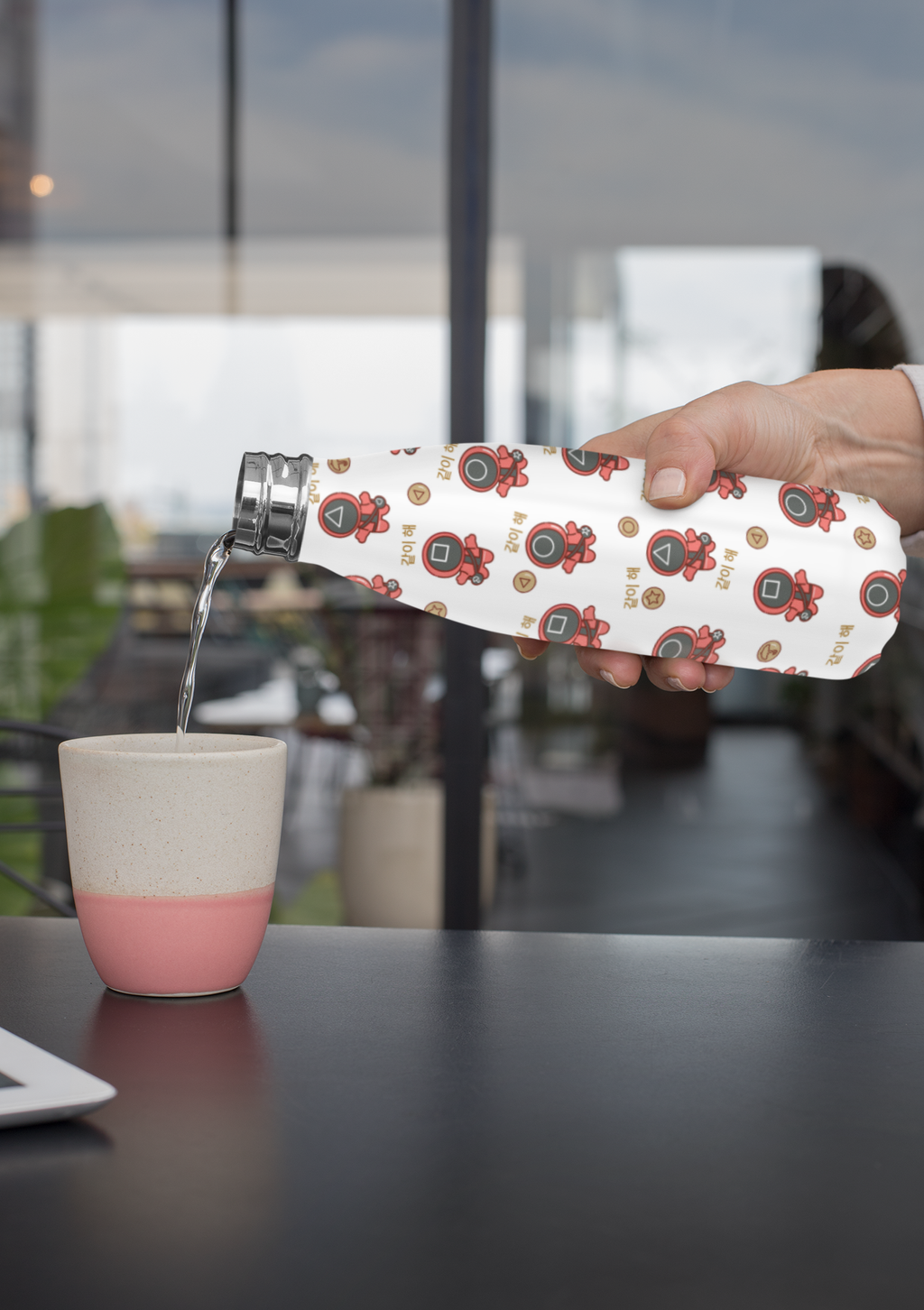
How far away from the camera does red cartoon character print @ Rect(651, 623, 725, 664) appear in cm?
70

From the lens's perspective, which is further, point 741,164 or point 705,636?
point 741,164

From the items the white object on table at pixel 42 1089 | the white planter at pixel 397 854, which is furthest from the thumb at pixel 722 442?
the white planter at pixel 397 854

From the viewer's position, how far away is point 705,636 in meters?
0.70

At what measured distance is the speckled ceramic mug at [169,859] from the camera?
584 mm

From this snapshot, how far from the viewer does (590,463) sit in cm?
69

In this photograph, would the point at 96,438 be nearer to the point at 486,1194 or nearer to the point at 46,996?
the point at 46,996

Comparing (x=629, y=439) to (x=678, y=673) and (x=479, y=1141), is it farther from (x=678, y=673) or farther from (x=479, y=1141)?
(x=479, y=1141)

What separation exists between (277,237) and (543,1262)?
233cm

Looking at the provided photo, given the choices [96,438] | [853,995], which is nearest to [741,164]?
[96,438]

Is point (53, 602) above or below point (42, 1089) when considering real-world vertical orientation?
above

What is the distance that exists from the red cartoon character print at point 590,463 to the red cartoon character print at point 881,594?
151mm

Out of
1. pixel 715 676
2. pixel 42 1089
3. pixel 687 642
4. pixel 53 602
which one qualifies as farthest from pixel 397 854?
pixel 42 1089

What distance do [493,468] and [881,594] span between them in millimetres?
231

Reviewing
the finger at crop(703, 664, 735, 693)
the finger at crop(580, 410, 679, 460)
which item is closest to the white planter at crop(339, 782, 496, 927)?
the finger at crop(580, 410, 679, 460)
